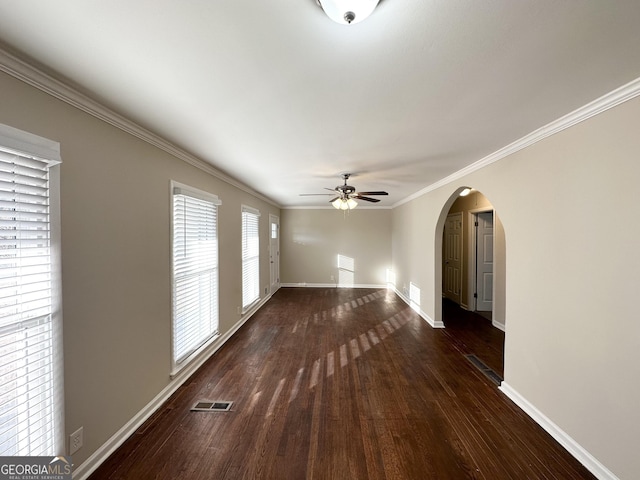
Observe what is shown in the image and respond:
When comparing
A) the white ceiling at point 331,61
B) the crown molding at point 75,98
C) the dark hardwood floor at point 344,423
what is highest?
the white ceiling at point 331,61

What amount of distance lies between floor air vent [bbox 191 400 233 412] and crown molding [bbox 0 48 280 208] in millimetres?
2377

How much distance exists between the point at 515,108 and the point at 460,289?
449 centimetres

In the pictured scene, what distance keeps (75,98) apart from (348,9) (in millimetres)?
1694

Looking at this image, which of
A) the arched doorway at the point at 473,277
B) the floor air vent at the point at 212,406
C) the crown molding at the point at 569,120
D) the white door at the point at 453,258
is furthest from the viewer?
the white door at the point at 453,258

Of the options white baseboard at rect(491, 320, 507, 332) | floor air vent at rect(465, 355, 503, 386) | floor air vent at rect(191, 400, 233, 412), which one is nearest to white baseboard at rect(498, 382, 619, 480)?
floor air vent at rect(465, 355, 503, 386)

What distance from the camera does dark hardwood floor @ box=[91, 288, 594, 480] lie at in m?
1.64

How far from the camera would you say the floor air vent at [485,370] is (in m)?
2.65

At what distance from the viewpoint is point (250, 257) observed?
485cm

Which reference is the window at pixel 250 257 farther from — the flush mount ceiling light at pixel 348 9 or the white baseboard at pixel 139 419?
the flush mount ceiling light at pixel 348 9

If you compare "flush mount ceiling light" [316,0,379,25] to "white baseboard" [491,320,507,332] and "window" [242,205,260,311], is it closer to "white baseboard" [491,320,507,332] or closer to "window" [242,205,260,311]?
"window" [242,205,260,311]

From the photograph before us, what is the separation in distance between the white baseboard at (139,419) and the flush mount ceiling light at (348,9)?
280 cm

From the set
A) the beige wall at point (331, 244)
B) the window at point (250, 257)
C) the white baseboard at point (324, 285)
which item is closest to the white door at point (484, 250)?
the beige wall at point (331, 244)

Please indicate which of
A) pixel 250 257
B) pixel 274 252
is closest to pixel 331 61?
pixel 250 257

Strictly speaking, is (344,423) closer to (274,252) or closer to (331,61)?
(331,61)
